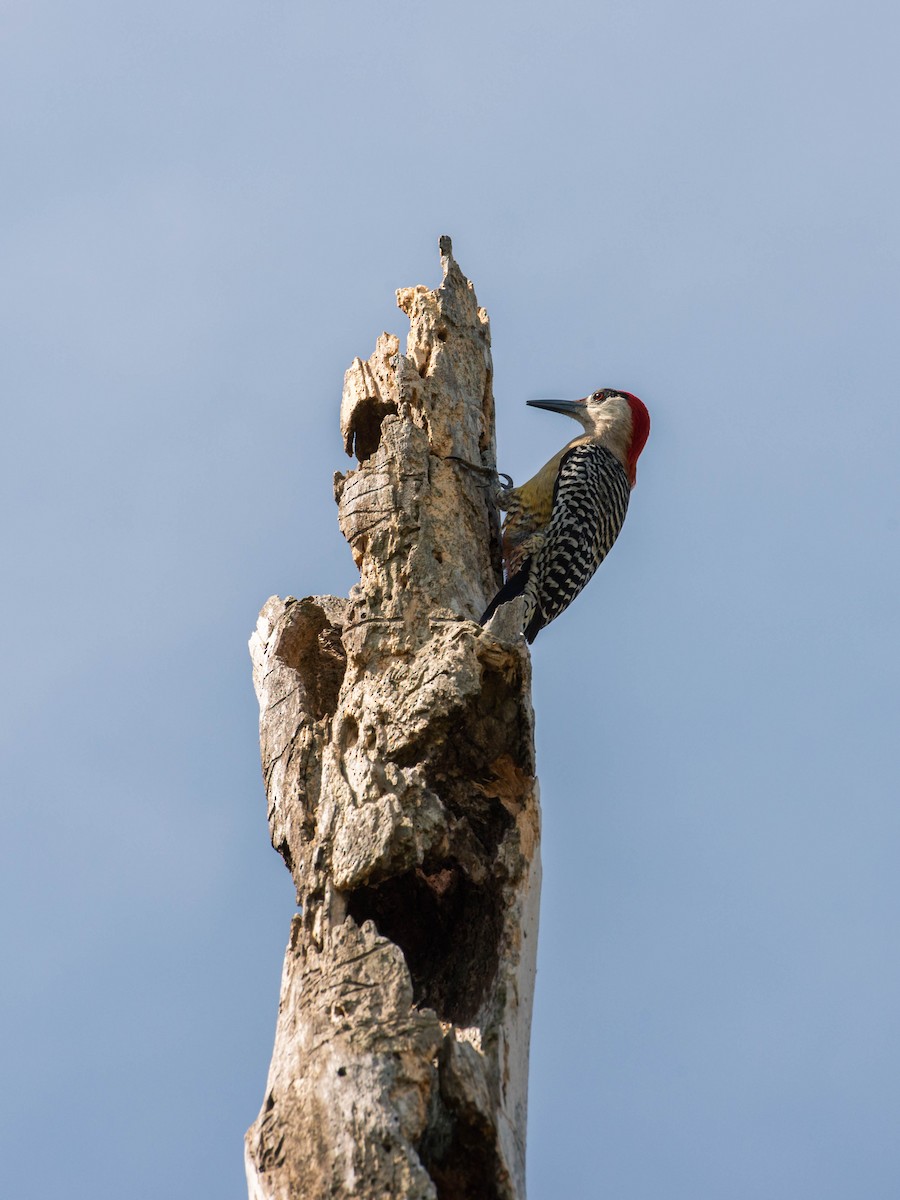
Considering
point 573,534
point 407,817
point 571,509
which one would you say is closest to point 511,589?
point 573,534

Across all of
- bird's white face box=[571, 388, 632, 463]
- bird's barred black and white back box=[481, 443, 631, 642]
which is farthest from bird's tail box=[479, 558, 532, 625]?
bird's white face box=[571, 388, 632, 463]

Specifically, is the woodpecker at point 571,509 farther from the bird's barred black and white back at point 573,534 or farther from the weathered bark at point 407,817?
the weathered bark at point 407,817

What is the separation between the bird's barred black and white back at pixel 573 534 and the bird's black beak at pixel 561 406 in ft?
1.94

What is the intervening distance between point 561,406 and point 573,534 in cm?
186

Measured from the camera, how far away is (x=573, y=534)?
575 centimetres

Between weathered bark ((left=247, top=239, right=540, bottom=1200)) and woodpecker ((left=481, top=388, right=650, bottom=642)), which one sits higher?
woodpecker ((left=481, top=388, right=650, bottom=642))

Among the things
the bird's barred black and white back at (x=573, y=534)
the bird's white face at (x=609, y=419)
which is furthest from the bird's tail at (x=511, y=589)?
the bird's white face at (x=609, y=419)

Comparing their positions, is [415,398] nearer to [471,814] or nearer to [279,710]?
[279,710]

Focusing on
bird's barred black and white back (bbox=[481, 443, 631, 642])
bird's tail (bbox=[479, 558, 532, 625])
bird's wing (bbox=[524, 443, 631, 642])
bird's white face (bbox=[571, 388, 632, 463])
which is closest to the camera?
bird's tail (bbox=[479, 558, 532, 625])

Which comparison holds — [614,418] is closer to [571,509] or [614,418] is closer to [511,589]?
[571,509]

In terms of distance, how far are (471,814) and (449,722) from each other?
0.85ft

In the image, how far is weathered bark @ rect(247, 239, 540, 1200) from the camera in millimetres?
2730

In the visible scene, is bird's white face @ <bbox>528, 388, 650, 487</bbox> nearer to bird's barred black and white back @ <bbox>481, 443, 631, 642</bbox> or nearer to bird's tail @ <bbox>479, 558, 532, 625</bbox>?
bird's barred black and white back @ <bbox>481, 443, 631, 642</bbox>

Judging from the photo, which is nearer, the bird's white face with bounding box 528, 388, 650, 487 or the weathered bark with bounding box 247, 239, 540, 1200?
the weathered bark with bounding box 247, 239, 540, 1200
